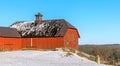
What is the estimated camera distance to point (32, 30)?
56.5 m

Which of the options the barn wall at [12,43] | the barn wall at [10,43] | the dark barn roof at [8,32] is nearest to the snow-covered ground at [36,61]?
the barn wall at [10,43]

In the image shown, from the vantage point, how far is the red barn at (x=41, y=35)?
5288 centimetres

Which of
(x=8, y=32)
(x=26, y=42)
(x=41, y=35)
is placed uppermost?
(x=8, y=32)

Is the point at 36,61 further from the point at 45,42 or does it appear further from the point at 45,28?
the point at 45,28

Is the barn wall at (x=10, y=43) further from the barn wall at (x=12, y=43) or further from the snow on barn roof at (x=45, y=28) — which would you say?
the snow on barn roof at (x=45, y=28)

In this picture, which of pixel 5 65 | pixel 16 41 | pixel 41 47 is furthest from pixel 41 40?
pixel 5 65

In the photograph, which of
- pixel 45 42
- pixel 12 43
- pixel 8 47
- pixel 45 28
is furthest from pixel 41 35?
pixel 8 47

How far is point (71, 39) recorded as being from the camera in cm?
5584

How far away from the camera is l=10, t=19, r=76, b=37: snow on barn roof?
53.1 meters

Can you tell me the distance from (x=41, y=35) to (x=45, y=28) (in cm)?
189

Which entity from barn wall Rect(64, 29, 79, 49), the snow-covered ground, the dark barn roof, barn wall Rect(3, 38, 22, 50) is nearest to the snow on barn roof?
barn wall Rect(64, 29, 79, 49)

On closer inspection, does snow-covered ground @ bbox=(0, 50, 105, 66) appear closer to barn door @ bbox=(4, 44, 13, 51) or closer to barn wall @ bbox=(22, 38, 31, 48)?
barn door @ bbox=(4, 44, 13, 51)

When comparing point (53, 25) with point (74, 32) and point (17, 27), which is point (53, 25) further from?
point (17, 27)

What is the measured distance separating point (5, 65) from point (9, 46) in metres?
32.1
